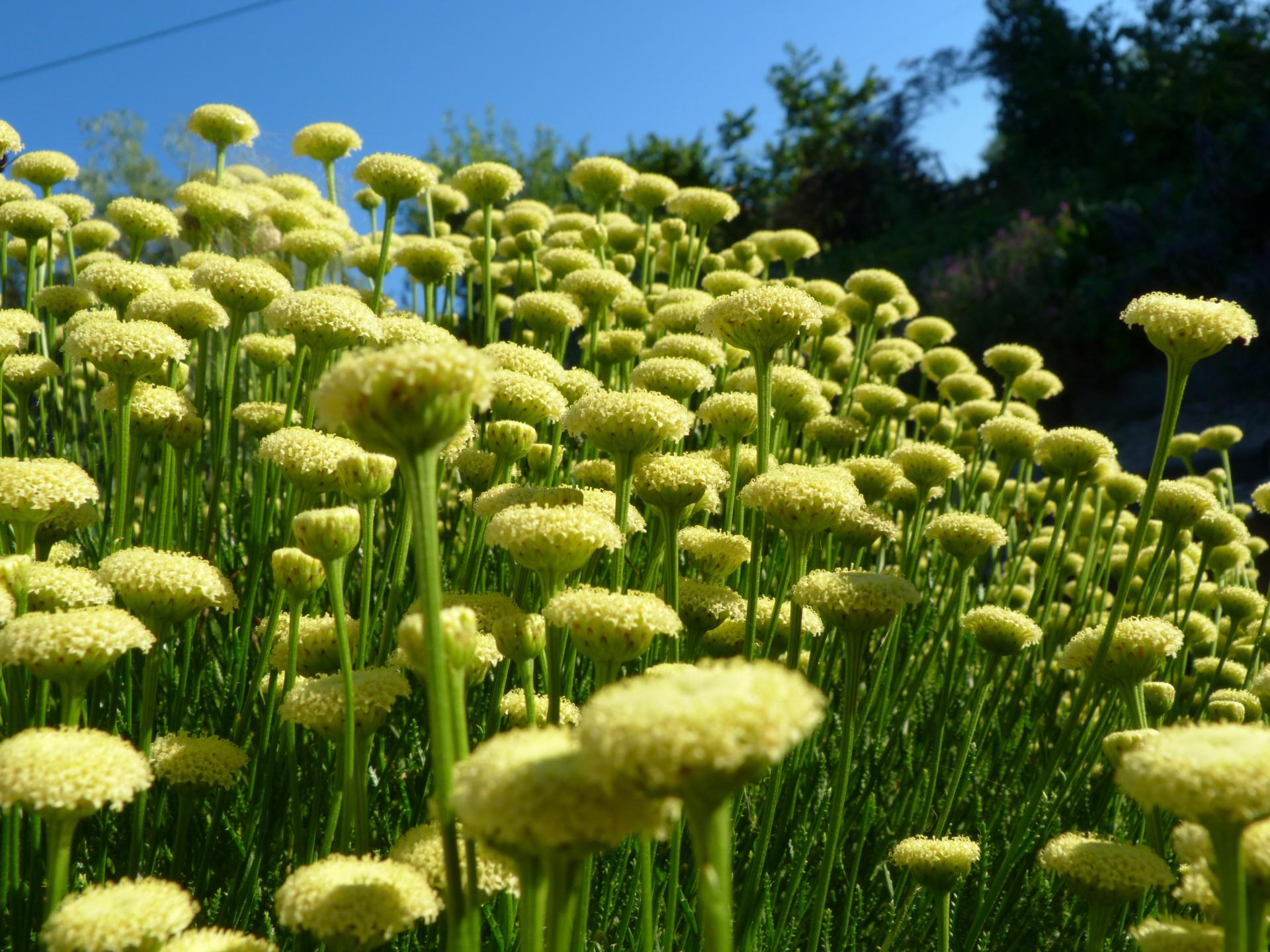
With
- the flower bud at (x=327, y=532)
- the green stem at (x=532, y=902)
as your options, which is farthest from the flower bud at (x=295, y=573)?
the green stem at (x=532, y=902)

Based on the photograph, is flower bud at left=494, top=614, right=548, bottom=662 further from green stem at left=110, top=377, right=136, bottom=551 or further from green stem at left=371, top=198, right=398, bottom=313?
green stem at left=371, top=198, right=398, bottom=313

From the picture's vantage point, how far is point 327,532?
4.31ft

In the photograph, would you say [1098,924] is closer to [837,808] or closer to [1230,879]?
[837,808]

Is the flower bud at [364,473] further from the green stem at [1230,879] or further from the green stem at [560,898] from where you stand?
the green stem at [1230,879]

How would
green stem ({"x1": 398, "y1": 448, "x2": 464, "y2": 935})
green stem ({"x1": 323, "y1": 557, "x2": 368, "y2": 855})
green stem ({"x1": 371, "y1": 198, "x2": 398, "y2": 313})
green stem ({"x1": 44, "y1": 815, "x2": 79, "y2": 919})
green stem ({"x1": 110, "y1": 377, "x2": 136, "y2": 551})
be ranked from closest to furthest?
green stem ({"x1": 398, "y1": 448, "x2": 464, "y2": 935}) < green stem ({"x1": 44, "y1": 815, "x2": 79, "y2": 919}) < green stem ({"x1": 323, "y1": 557, "x2": 368, "y2": 855}) < green stem ({"x1": 110, "y1": 377, "x2": 136, "y2": 551}) < green stem ({"x1": 371, "y1": 198, "x2": 398, "y2": 313})

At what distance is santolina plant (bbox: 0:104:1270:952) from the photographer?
2.84 ft

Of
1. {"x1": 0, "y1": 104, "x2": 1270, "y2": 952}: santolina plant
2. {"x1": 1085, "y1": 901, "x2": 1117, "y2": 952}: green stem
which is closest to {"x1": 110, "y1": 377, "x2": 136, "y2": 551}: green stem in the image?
{"x1": 0, "y1": 104, "x2": 1270, "y2": 952}: santolina plant

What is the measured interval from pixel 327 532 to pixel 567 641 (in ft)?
1.68

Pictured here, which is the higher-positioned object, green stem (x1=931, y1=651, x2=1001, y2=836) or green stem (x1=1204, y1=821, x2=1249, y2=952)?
green stem (x1=1204, y1=821, x2=1249, y2=952)

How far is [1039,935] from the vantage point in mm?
2061

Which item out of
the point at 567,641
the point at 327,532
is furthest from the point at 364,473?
the point at 567,641

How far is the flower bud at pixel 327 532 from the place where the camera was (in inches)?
51.3

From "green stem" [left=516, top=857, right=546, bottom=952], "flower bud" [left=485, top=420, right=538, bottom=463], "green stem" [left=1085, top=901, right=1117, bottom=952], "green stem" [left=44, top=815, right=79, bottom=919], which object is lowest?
"green stem" [left=1085, top=901, right=1117, bottom=952]

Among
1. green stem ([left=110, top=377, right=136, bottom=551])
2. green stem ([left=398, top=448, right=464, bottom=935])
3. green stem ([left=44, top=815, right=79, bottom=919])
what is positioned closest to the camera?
green stem ([left=398, top=448, right=464, bottom=935])
